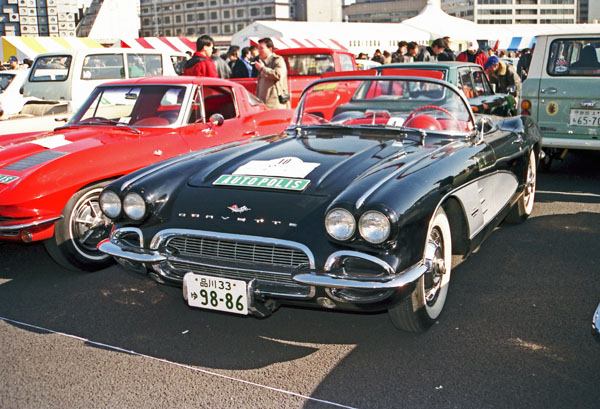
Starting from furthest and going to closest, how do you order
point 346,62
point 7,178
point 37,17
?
1. point 37,17
2. point 346,62
3. point 7,178

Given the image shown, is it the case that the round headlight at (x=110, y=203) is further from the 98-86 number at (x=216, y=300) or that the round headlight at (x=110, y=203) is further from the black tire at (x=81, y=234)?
the black tire at (x=81, y=234)

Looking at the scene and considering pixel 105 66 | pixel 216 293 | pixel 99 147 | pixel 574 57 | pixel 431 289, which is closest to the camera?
pixel 216 293

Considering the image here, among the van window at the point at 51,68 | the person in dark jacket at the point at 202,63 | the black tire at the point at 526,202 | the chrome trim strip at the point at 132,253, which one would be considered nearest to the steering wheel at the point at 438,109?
the black tire at the point at 526,202

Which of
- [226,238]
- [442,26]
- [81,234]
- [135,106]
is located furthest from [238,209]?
[442,26]

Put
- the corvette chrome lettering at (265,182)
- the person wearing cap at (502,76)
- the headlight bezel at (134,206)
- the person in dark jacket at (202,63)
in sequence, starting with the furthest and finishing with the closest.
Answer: the person wearing cap at (502,76)
the person in dark jacket at (202,63)
the headlight bezel at (134,206)
the corvette chrome lettering at (265,182)

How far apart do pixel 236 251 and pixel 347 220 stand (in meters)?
0.61

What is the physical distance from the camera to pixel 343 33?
122 ft

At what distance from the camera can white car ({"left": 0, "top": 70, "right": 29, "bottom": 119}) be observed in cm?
1111

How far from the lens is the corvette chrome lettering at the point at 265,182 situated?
3518 millimetres

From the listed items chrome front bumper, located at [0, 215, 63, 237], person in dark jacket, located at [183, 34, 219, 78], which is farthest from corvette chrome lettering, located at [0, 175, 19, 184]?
person in dark jacket, located at [183, 34, 219, 78]

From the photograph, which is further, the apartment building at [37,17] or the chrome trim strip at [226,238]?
the apartment building at [37,17]

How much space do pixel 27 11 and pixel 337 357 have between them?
128305mm

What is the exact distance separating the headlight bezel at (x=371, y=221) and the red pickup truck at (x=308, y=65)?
8324mm

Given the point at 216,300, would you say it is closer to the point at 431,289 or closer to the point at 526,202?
the point at 431,289
